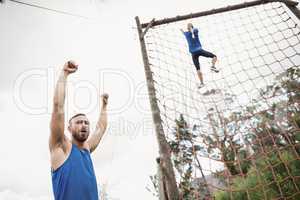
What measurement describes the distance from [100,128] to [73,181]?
96cm

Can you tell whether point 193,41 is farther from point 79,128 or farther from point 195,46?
point 79,128

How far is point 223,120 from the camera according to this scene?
14.6 ft

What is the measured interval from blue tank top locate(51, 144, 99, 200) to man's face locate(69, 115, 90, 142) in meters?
0.24

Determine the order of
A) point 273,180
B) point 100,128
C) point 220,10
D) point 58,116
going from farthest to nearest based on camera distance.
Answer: point 273,180 → point 220,10 → point 100,128 → point 58,116

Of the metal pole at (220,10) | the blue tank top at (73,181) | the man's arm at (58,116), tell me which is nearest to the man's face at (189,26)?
the metal pole at (220,10)

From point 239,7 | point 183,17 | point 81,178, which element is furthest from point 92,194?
point 239,7

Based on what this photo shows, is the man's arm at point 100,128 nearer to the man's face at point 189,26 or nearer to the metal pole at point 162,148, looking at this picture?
the metal pole at point 162,148

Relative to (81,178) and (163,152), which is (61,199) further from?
(163,152)

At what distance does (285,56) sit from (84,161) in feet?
11.7

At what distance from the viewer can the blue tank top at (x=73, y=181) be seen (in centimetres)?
160

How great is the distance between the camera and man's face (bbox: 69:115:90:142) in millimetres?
2006

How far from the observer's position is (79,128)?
2.02 m

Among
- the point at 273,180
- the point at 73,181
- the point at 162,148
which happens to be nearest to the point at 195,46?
the point at 162,148

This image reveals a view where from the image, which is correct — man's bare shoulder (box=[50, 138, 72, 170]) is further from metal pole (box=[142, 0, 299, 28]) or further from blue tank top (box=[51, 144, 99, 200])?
metal pole (box=[142, 0, 299, 28])
